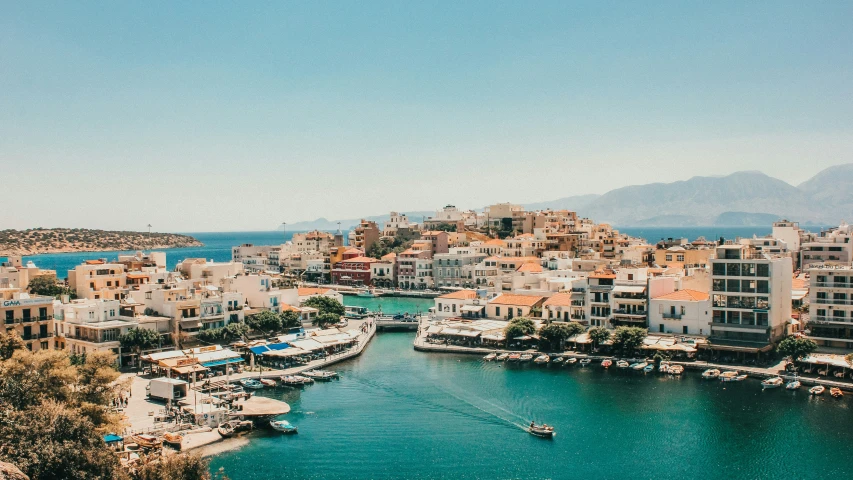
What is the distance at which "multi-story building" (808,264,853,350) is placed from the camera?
152ft

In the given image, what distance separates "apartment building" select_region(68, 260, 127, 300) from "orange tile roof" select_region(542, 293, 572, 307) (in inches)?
1353

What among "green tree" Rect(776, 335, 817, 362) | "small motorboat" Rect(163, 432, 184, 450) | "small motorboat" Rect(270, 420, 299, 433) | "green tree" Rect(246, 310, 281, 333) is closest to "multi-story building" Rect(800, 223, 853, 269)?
"green tree" Rect(776, 335, 817, 362)

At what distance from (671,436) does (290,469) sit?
17879 millimetres

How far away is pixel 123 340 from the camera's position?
45.1m

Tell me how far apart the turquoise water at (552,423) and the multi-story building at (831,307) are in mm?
8227

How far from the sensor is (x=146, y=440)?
30484 mm

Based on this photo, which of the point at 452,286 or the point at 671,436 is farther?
the point at 452,286

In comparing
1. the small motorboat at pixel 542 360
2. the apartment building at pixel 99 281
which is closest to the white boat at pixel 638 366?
the small motorboat at pixel 542 360

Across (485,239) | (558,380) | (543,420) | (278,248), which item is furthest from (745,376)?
(278,248)

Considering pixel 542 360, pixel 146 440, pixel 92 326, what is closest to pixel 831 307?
pixel 542 360

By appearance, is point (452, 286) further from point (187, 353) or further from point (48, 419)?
point (48, 419)

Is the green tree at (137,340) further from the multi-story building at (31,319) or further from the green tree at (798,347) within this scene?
the green tree at (798,347)

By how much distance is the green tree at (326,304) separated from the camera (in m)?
62.9

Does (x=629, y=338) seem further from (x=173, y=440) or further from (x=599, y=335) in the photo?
(x=173, y=440)
